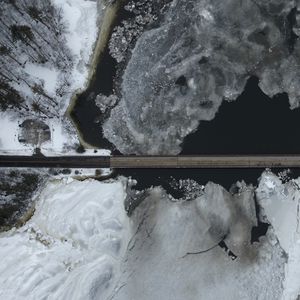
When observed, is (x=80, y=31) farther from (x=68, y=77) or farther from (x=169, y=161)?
(x=169, y=161)

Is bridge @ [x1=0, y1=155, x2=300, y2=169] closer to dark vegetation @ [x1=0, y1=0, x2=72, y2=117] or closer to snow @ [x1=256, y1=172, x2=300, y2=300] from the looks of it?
snow @ [x1=256, y1=172, x2=300, y2=300]

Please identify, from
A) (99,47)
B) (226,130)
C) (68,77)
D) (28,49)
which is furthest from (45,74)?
(226,130)

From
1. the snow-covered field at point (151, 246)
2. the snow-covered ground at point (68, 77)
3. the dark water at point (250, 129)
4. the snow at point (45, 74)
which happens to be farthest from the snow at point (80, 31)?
the dark water at point (250, 129)

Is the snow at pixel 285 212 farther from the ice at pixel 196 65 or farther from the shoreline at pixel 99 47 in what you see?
the shoreline at pixel 99 47

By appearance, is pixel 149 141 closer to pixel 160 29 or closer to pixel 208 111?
pixel 208 111

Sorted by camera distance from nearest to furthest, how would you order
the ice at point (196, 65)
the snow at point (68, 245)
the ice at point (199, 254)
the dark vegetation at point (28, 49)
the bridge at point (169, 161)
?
1. the snow at point (68, 245)
2. the ice at point (199, 254)
3. the dark vegetation at point (28, 49)
4. the ice at point (196, 65)
5. the bridge at point (169, 161)

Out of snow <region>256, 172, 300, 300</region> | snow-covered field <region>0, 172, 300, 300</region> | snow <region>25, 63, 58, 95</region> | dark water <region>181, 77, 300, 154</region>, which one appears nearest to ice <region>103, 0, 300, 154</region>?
dark water <region>181, 77, 300, 154</region>
